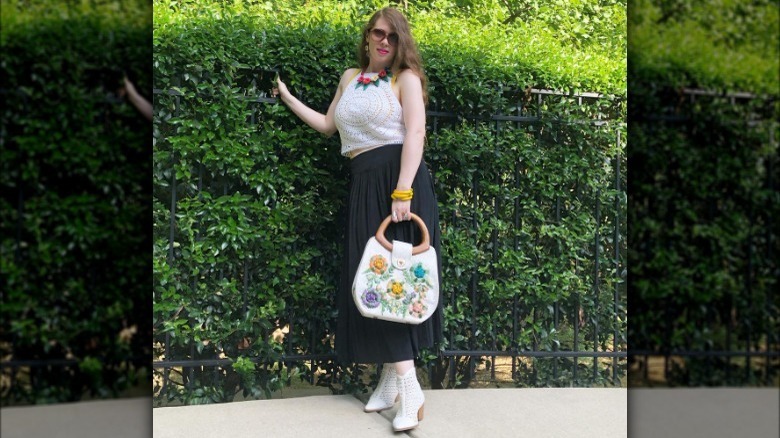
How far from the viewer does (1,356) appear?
360cm

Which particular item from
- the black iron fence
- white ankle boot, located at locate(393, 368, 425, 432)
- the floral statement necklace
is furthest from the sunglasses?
white ankle boot, located at locate(393, 368, 425, 432)

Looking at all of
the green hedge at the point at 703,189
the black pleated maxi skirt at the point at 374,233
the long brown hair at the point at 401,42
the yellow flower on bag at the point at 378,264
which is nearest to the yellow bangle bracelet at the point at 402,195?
the black pleated maxi skirt at the point at 374,233

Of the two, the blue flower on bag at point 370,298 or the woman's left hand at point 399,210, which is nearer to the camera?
the blue flower on bag at point 370,298

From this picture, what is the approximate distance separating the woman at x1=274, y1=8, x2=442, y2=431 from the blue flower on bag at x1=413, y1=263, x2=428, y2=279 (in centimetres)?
22

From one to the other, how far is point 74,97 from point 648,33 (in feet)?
8.31

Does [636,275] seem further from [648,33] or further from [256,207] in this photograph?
[256,207]

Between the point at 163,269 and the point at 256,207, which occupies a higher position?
the point at 256,207

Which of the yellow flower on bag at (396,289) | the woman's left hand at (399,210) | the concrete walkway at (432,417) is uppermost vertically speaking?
the woman's left hand at (399,210)

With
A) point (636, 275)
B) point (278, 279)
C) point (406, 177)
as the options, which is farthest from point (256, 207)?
point (636, 275)

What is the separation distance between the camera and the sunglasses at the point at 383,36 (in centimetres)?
363

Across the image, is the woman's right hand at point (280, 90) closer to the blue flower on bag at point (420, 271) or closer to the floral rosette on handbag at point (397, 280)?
the floral rosette on handbag at point (397, 280)

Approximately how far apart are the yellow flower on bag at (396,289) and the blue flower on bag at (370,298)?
0.20 feet

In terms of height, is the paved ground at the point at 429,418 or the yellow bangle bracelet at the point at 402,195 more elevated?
the yellow bangle bracelet at the point at 402,195

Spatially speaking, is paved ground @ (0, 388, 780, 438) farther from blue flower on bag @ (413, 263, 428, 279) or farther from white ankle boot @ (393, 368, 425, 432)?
blue flower on bag @ (413, 263, 428, 279)
